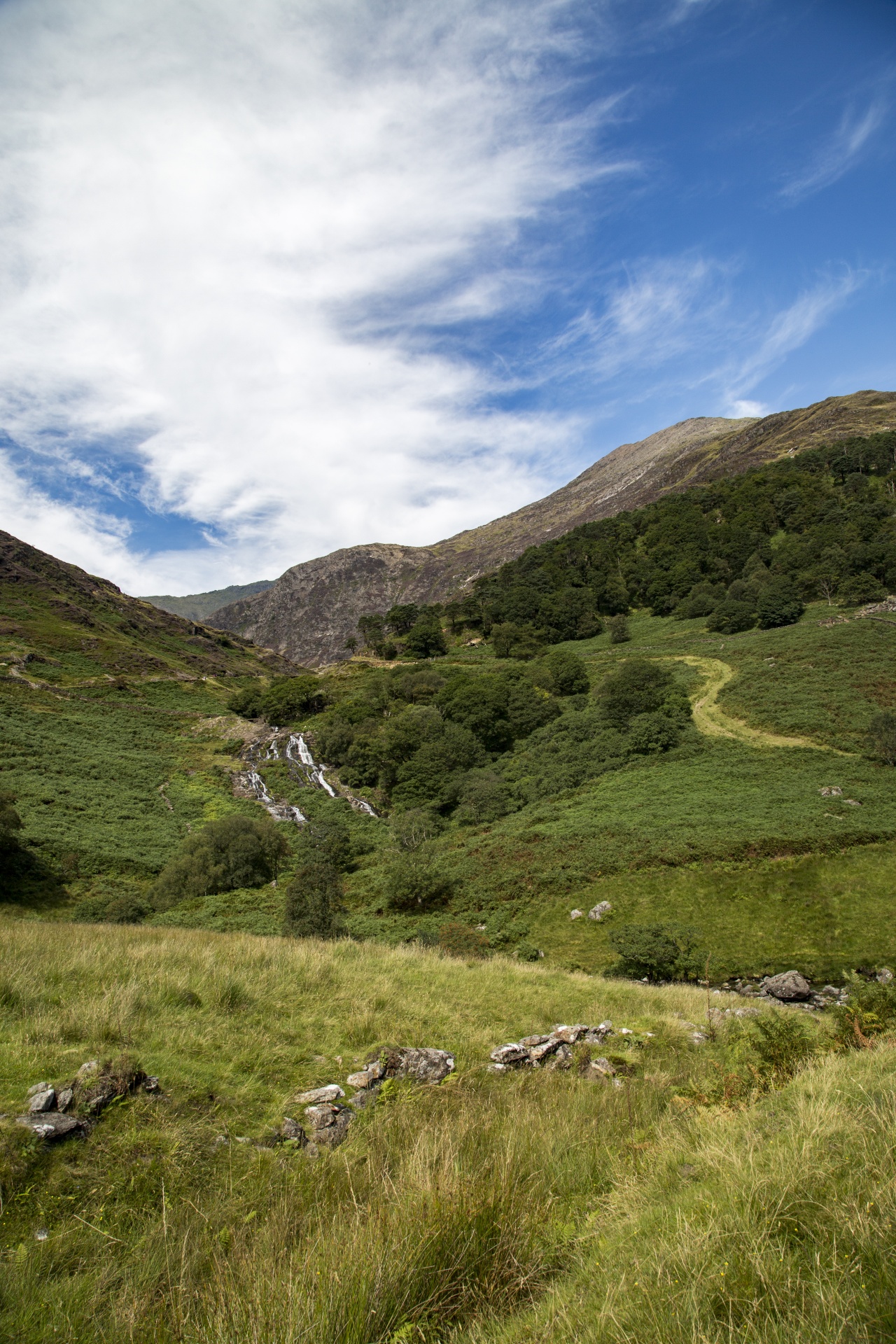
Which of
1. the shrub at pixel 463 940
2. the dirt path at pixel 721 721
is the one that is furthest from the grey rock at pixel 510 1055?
the dirt path at pixel 721 721

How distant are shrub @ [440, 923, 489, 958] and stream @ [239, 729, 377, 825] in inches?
944

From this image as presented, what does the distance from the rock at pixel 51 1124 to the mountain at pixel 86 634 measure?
241 ft

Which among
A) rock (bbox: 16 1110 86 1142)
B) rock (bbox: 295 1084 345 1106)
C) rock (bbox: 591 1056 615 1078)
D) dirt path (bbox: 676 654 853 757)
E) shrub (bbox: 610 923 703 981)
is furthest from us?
dirt path (bbox: 676 654 853 757)

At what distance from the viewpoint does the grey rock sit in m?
7.00

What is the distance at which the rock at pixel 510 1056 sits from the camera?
700cm

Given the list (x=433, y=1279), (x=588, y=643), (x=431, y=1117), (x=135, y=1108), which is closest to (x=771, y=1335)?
(x=433, y=1279)

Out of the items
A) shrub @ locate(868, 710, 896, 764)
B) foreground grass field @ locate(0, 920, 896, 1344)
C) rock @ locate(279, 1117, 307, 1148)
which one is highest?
foreground grass field @ locate(0, 920, 896, 1344)

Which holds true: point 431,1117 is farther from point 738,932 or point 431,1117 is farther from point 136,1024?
point 738,932

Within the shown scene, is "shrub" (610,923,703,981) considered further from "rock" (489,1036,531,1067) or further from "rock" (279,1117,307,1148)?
"rock" (279,1117,307,1148)

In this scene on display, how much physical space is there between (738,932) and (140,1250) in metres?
18.7

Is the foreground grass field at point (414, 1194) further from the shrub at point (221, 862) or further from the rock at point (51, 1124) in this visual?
the shrub at point (221, 862)

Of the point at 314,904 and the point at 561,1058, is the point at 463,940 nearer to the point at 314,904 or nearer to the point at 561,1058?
the point at 314,904

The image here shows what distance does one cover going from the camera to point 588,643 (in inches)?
2977

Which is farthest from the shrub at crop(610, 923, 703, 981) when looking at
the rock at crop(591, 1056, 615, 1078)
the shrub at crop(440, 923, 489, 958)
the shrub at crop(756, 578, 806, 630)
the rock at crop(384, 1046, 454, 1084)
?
the shrub at crop(756, 578, 806, 630)
